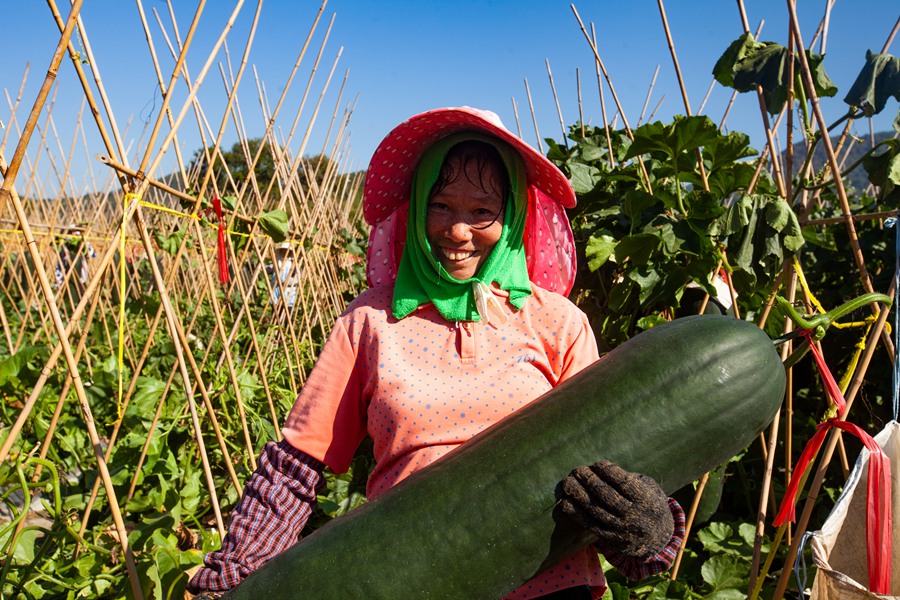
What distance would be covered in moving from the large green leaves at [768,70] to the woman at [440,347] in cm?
66

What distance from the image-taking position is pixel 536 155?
1523mm

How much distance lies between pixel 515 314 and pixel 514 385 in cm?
17

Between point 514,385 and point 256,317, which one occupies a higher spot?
point 514,385

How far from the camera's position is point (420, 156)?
1.63 metres

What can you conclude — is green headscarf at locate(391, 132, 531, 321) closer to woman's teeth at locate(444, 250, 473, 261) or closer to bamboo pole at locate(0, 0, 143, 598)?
woman's teeth at locate(444, 250, 473, 261)

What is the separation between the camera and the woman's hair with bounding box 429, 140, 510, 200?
1.51 meters

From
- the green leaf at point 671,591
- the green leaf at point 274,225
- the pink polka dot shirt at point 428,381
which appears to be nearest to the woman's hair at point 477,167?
the pink polka dot shirt at point 428,381

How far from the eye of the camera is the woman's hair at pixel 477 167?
1.51m

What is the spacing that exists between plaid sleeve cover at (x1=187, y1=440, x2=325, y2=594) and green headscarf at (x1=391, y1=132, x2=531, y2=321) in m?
0.36

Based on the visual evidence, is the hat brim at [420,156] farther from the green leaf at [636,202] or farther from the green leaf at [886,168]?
A: the green leaf at [886,168]

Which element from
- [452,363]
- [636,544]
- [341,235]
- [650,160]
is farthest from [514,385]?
[341,235]

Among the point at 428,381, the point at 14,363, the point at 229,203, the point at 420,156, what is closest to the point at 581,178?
the point at 420,156

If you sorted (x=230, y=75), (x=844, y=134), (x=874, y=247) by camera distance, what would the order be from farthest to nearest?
1. (x=230, y=75)
2. (x=874, y=247)
3. (x=844, y=134)

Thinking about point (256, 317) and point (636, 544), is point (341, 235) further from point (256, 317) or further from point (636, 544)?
point (636, 544)
